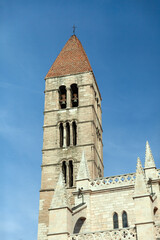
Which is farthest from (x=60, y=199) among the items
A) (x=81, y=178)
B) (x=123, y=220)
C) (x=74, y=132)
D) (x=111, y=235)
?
(x=74, y=132)

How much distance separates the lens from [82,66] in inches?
1358

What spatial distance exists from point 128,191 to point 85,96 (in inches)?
550

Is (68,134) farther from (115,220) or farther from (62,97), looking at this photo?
(115,220)

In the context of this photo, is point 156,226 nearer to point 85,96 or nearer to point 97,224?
point 97,224

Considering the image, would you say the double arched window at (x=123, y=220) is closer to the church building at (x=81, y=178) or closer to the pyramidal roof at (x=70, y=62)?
the church building at (x=81, y=178)

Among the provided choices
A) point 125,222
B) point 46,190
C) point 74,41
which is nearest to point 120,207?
point 125,222

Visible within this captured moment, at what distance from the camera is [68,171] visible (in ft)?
95.9

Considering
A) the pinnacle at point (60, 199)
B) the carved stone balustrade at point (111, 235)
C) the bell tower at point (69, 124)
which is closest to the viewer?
the carved stone balustrade at point (111, 235)

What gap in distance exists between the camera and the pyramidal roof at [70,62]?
34406 millimetres

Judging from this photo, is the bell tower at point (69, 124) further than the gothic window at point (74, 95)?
No

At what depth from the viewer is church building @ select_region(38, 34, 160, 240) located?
15.7m

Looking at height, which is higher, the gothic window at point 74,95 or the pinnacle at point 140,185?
the gothic window at point 74,95

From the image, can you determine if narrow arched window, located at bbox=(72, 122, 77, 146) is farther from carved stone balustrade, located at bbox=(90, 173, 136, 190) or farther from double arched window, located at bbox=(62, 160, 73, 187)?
carved stone balustrade, located at bbox=(90, 173, 136, 190)

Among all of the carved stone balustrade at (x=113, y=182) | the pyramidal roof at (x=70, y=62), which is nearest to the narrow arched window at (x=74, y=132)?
the pyramidal roof at (x=70, y=62)
